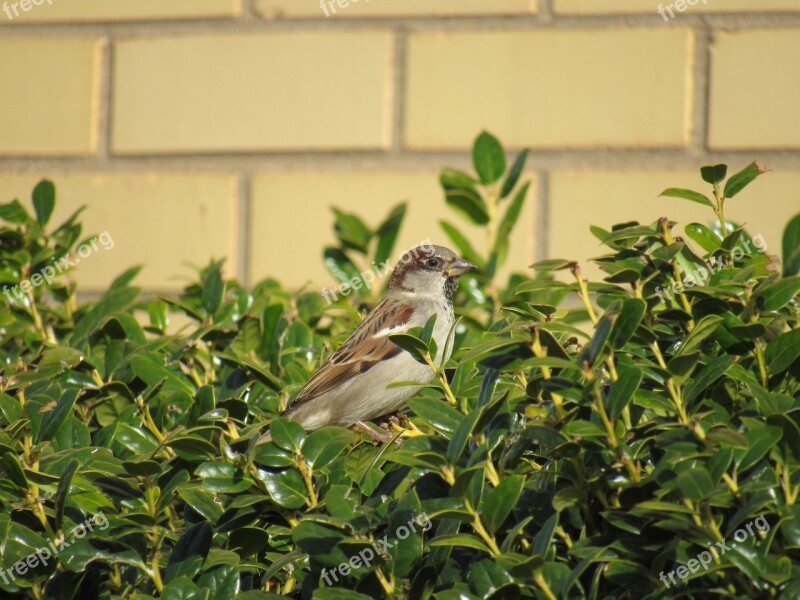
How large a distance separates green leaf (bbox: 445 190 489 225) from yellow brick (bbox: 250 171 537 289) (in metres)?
0.83

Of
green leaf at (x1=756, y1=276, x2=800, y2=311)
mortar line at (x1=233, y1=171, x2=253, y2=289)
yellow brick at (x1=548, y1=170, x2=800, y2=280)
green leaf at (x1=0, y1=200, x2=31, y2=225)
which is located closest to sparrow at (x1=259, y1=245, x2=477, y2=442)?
yellow brick at (x1=548, y1=170, x2=800, y2=280)

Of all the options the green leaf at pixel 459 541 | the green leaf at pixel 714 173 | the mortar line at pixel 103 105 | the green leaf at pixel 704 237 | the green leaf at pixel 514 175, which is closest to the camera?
the green leaf at pixel 459 541

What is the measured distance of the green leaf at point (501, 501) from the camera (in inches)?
52.3

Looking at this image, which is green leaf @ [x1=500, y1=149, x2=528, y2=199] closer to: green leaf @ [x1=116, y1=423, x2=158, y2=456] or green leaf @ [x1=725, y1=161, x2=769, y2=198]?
green leaf @ [x1=725, y1=161, x2=769, y2=198]

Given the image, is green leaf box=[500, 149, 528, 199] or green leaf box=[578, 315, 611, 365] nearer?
green leaf box=[578, 315, 611, 365]

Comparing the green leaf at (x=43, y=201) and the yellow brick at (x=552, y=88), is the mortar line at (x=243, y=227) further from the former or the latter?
the green leaf at (x=43, y=201)

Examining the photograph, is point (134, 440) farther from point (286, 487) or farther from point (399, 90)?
point (399, 90)

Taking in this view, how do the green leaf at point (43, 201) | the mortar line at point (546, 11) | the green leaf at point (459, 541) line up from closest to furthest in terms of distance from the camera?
the green leaf at point (459, 541)
the green leaf at point (43, 201)
the mortar line at point (546, 11)

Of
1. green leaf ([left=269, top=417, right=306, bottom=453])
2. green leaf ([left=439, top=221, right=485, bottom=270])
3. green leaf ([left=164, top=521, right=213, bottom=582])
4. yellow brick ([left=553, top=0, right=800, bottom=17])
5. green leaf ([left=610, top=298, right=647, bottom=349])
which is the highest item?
yellow brick ([left=553, top=0, right=800, bottom=17])

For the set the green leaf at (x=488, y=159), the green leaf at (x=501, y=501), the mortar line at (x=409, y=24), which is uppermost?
the mortar line at (x=409, y=24)

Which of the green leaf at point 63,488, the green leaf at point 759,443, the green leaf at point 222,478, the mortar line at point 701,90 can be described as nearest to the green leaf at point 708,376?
the green leaf at point 759,443

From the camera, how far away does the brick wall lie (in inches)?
137

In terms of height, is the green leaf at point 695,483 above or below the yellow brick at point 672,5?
below

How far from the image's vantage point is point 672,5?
3.48 meters
